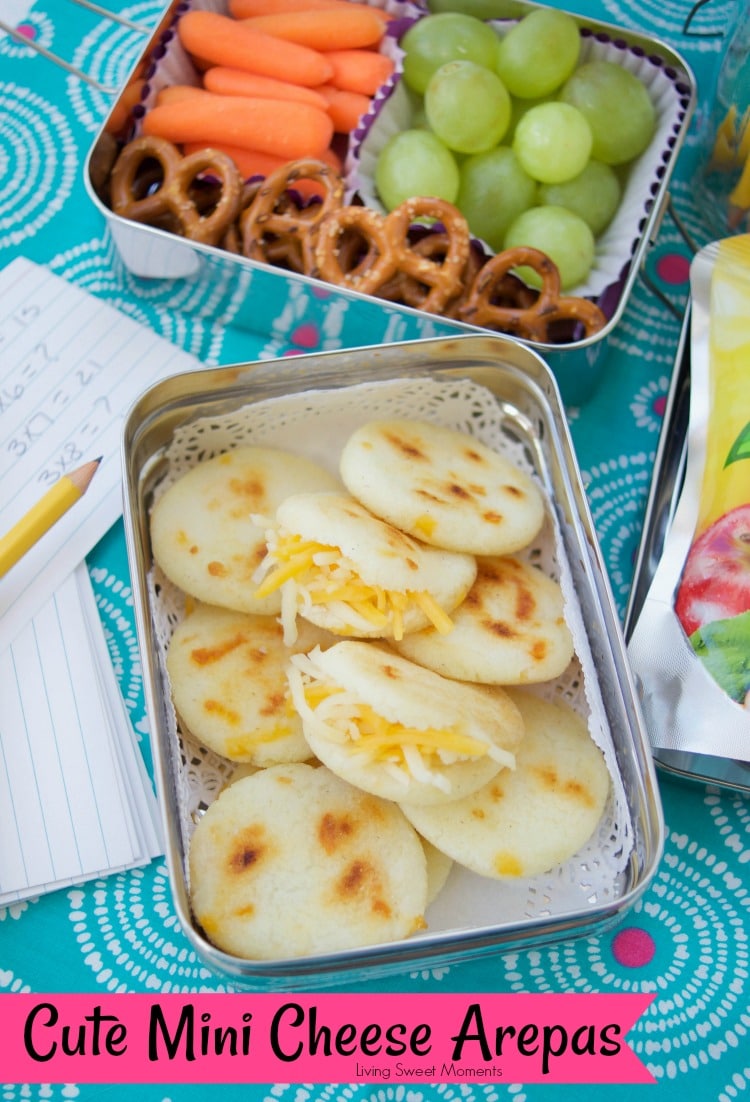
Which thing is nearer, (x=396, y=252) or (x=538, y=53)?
(x=396, y=252)

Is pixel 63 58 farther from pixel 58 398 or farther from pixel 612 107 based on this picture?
pixel 612 107

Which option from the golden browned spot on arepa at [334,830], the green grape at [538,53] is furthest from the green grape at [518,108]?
the golden browned spot on arepa at [334,830]

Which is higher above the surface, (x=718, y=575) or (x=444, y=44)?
(x=444, y=44)

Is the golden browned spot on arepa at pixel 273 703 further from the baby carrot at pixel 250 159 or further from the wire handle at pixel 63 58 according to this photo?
the wire handle at pixel 63 58

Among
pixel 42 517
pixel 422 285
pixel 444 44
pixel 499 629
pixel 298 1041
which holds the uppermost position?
pixel 444 44

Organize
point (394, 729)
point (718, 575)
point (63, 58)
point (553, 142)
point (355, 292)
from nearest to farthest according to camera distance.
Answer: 1. point (394, 729)
2. point (718, 575)
3. point (355, 292)
4. point (553, 142)
5. point (63, 58)

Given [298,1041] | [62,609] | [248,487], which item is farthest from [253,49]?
[298,1041]

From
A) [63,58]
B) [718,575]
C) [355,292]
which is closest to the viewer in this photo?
[718,575]

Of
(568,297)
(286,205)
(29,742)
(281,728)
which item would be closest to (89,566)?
(29,742)
